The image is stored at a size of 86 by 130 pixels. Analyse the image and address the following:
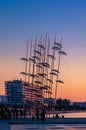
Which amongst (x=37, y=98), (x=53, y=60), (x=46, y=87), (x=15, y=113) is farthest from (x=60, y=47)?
(x=37, y=98)

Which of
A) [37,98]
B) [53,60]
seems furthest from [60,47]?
[37,98]

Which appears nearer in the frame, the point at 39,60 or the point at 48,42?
the point at 48,42

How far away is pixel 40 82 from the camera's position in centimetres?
9700

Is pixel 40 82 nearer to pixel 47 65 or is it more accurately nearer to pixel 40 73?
pixel 40 73

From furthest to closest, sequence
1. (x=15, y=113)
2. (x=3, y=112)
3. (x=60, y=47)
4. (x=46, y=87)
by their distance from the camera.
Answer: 1. (x=46, y=87)
2. (x=60, y=47)
3. (x=15, y=113)
4. (x=3, y=112)

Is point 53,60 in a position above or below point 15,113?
above

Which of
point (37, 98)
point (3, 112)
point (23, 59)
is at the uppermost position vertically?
point (23, 59)

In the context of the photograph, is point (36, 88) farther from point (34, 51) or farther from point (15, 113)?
point (15, 113)

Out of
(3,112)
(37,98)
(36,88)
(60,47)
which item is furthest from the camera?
(37,98)

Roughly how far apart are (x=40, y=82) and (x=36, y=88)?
14.5 metres

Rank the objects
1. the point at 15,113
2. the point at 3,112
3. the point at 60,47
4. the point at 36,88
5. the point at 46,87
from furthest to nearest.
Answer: the point at 36,88, the point at 46,87, the point at 60,47, the point at 15,113, the point at 3,112

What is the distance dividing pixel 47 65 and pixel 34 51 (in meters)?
7.33

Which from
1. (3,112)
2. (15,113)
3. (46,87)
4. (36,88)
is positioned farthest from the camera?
(36,88)

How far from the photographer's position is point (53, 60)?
283 feet
